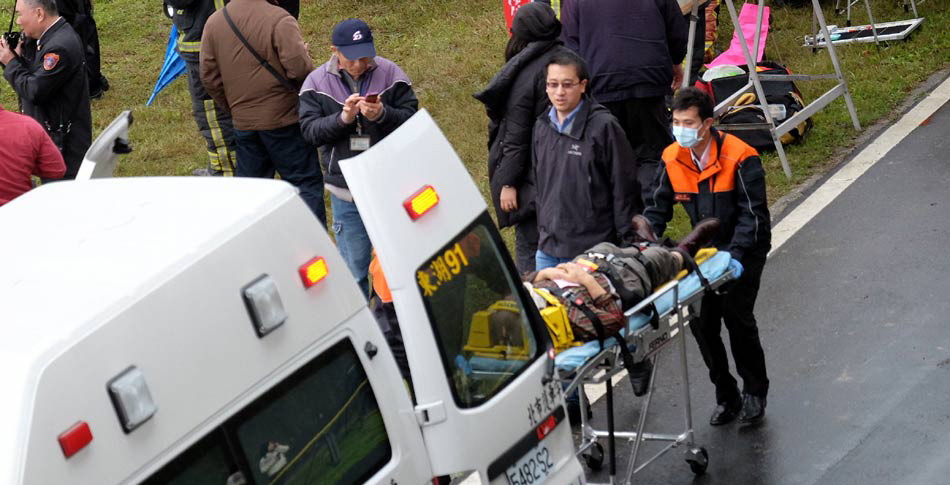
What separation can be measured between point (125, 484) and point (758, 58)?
A: 8749 millimetres

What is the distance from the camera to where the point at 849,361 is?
714 cm

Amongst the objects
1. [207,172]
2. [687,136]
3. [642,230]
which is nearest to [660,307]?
[642,230]

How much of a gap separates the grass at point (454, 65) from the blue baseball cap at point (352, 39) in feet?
9.72

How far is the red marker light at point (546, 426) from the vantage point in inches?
192

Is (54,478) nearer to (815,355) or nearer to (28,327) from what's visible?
(28,327)

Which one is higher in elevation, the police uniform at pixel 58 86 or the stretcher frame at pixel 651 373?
the police uniform at pixel 58 86

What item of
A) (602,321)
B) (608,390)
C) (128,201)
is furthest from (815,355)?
(128,201)

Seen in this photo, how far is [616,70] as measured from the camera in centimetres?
859

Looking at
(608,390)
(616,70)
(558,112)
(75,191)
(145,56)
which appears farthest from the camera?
(145,56)

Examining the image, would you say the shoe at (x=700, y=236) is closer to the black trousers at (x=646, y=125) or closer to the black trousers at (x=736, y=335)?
the black trousers at (x=736, y=335)

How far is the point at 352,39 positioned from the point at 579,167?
5.69ft

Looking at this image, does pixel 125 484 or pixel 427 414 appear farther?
pixel 427 414

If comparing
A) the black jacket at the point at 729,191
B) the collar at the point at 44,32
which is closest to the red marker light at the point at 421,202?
the black jacket at the point at 729,191

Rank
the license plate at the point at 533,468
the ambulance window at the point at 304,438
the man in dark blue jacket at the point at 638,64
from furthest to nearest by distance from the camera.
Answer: the man in dark blue jacket at the point at 638,64 < the license plate at the point at 533,468 < the ambulance window at the point at 304,438
